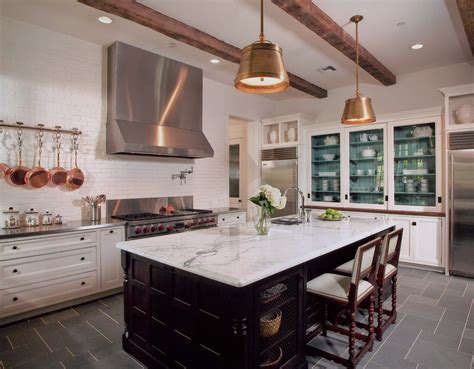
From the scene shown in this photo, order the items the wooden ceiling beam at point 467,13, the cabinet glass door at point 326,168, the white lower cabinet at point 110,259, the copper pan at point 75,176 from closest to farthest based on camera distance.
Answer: the wooden ceiling beam at point 467,13, the white lower cabinet at point 110,259, the copper pan at point 75,176, the cabinet glass door at point 326,168

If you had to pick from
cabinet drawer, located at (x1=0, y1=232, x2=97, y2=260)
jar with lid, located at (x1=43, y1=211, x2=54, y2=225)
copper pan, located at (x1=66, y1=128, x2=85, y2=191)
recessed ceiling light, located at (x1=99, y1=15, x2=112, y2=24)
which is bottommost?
cabinet drawer, located at (x1=0, y1=232, x2=97, y2=260)

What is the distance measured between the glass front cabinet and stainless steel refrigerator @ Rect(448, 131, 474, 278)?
30 cm

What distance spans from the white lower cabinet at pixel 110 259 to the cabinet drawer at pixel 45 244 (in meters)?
0.13

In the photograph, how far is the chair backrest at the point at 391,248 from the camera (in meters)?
2.51

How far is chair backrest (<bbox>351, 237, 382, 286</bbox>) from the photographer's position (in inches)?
81.6

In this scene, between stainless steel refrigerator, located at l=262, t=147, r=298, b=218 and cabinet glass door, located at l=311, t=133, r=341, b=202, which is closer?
cabinet glass door, located at l=311, t=133, r=341, b=202

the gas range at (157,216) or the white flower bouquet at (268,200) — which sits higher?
the white flower bouquet at (268,200)

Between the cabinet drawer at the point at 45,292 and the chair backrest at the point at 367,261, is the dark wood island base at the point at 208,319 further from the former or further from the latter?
the cabinet drawer at the point at 45,292

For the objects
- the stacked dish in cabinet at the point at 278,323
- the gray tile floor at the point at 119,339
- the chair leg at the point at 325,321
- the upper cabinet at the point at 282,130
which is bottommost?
the gray tile floor at the point at 119,339

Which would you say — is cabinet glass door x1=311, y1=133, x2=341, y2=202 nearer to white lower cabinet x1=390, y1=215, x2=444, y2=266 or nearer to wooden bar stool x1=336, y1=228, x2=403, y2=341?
white lower cabinet x1=390, y1=215, x2=444, y2=266

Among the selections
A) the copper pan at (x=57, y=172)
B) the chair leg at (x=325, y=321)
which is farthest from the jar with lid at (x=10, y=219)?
the chair leg at (x=325, y=321)

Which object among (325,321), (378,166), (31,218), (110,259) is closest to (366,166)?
(378,166)

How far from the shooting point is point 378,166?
16.9 ft

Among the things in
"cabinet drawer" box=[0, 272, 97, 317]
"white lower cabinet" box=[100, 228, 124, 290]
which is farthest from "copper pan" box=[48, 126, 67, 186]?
"cabinet drawer" box=[0, 272, 97, 317]
